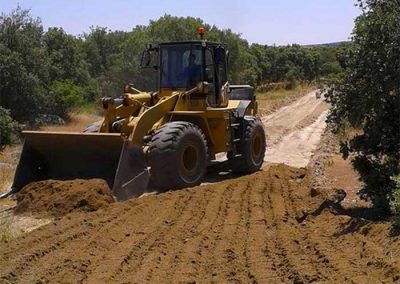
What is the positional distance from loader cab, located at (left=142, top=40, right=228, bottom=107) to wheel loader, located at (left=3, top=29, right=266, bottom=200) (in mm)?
20

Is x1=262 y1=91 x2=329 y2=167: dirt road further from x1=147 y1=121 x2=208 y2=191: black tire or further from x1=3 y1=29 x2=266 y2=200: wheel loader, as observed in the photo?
x1=147 y1=121 x2=208 y2=191: black tire

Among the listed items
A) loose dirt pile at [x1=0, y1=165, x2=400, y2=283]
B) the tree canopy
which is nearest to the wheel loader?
loose dirt pile at [x1=0, y1=165, x2=400, y2=283]

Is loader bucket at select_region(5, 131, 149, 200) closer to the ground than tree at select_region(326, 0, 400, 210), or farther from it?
closer to the ground

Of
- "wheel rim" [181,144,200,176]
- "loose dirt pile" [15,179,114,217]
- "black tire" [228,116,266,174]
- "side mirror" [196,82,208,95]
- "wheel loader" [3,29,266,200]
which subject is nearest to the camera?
"loose dirt pile" [15,179,114,217]

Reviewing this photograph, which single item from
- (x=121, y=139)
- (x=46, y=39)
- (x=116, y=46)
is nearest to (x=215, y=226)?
(x=121, y=139)

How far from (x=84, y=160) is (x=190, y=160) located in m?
2.01

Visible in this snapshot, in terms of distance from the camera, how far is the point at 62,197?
10125 millimetres

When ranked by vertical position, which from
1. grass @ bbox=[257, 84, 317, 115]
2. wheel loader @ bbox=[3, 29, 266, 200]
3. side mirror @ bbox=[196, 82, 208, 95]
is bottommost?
grass @ bbox=[257, 84, 317, 115]

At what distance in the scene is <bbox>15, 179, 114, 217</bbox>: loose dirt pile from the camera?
32.4 feet

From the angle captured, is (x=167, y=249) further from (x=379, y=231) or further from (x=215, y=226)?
(x=379, y=231)

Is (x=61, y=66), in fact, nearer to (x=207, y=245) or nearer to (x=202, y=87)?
(x=202, y=87)

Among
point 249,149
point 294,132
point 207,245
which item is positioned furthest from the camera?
point 294,132

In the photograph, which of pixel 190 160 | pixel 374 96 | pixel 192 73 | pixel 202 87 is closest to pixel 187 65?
pixel 192 73

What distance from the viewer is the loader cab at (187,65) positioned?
1312 centimetres
